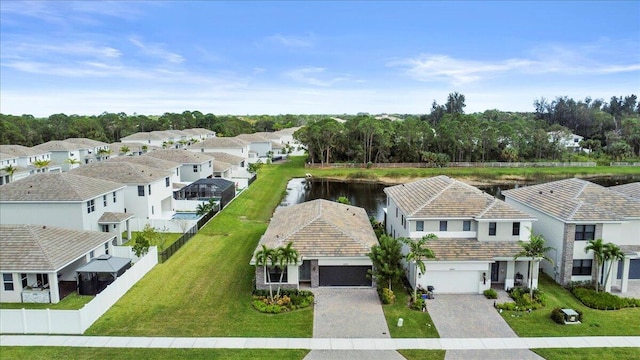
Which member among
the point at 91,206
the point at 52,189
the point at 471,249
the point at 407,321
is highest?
the point at 52,189

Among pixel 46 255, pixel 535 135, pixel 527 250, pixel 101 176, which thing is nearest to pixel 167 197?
pixel 101 176

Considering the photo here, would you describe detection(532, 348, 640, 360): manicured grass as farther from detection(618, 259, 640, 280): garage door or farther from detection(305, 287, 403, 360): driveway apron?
detection(618, 259, 640, 280): garage door

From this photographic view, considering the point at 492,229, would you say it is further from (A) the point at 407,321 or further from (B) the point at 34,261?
(B) the point at 34,261


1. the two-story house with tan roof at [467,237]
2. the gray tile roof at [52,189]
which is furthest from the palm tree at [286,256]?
the gray tile roof at [52,189]

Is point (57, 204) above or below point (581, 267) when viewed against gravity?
above

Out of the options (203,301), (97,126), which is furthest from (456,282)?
(97,126)

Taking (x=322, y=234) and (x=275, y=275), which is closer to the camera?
(x=275, y=275)

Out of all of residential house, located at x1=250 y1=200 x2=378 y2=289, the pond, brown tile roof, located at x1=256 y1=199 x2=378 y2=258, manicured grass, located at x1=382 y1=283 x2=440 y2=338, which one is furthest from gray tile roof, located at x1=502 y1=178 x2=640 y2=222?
the pond
